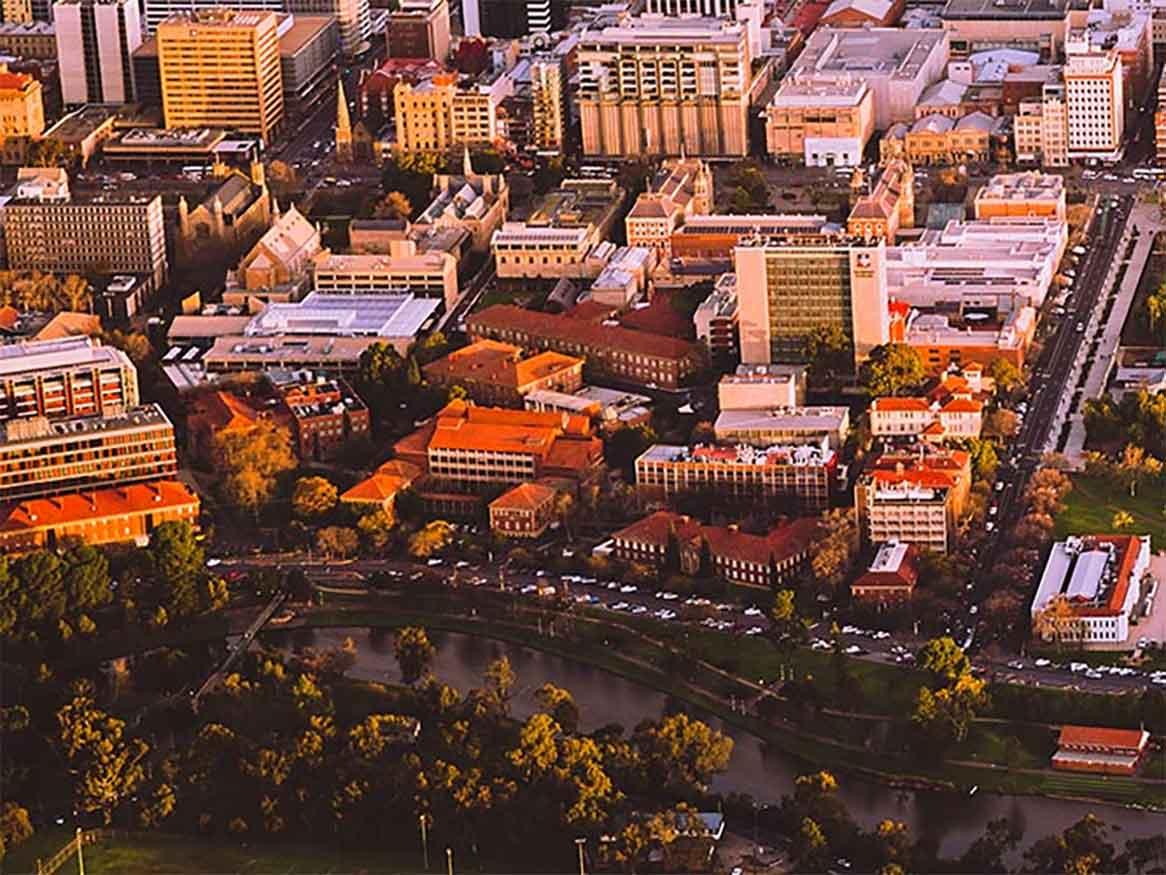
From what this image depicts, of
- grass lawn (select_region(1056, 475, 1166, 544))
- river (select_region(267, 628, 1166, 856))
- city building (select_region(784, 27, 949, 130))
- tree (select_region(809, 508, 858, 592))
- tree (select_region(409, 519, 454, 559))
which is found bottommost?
river (select_region(267, 628, 1166, 856))

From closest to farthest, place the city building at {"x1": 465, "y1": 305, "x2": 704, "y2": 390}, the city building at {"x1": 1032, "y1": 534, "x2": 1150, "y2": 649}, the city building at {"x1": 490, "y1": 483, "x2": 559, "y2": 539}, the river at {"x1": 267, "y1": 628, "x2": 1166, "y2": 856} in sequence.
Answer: the river at {"x1": 267, "y1": 628, "x2": 1166, "y2": 856} → the city building at {"x1": 1032, "y1": 534, "x2": 1150, "y2": 649} → the city building at {"x1": 490, "y1": 483, "x2": 559, "y2": 539} → the city building at {"x1": 465, "y1": 305, "x2": 704, "y2": 390}

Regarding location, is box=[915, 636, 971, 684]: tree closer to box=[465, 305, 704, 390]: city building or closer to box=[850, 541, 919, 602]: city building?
box=[850, 541, 919, 602]: city building

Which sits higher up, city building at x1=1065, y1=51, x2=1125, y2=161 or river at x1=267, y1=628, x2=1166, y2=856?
city building at x1=1065, y1=51, x2=1125, y2=161

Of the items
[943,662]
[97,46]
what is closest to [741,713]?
[943,662]

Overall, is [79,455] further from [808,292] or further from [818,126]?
[818,126]

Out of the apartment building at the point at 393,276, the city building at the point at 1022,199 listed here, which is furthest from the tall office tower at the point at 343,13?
the city building at the point at 1022,199

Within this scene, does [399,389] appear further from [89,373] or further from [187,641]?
[187,641]

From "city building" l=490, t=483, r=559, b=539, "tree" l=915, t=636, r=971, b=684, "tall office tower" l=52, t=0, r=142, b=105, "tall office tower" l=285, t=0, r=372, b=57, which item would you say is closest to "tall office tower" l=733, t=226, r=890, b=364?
"city building" l=490, t=483, r=559, b=539
